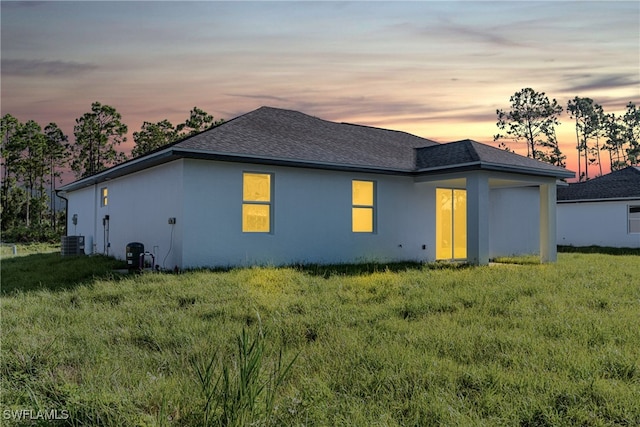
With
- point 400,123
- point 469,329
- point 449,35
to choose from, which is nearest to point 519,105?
point 400,123

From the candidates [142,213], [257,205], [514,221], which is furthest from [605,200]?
[142,213]

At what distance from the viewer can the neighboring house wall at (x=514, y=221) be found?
17500 mm

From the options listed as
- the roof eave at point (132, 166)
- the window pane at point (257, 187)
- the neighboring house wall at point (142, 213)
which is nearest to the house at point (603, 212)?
the window pane at point (257, 187)

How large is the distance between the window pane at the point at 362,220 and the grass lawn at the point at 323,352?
4.42 m

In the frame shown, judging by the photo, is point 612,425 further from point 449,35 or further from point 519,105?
point 519,105

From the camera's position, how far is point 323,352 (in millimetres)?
5270

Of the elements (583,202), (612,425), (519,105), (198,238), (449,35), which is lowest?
(612,425)

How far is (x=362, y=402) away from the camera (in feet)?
13.1

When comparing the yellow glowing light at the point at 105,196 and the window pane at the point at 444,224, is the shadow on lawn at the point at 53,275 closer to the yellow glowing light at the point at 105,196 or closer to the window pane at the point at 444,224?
the yellow glowing light at the point at 105,196

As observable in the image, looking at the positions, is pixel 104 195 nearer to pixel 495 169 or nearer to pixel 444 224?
pixel 444 224

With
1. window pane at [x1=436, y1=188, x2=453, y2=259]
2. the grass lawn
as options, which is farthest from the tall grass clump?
window pane at [x1=436, y1=188, x2=453, y2=259]

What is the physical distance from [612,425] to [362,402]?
1.87 metres

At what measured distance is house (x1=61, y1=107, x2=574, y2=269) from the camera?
11539 millimetres

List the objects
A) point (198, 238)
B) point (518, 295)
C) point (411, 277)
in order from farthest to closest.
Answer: point (198, 238)
point (411, 277)
point (518, 295)
